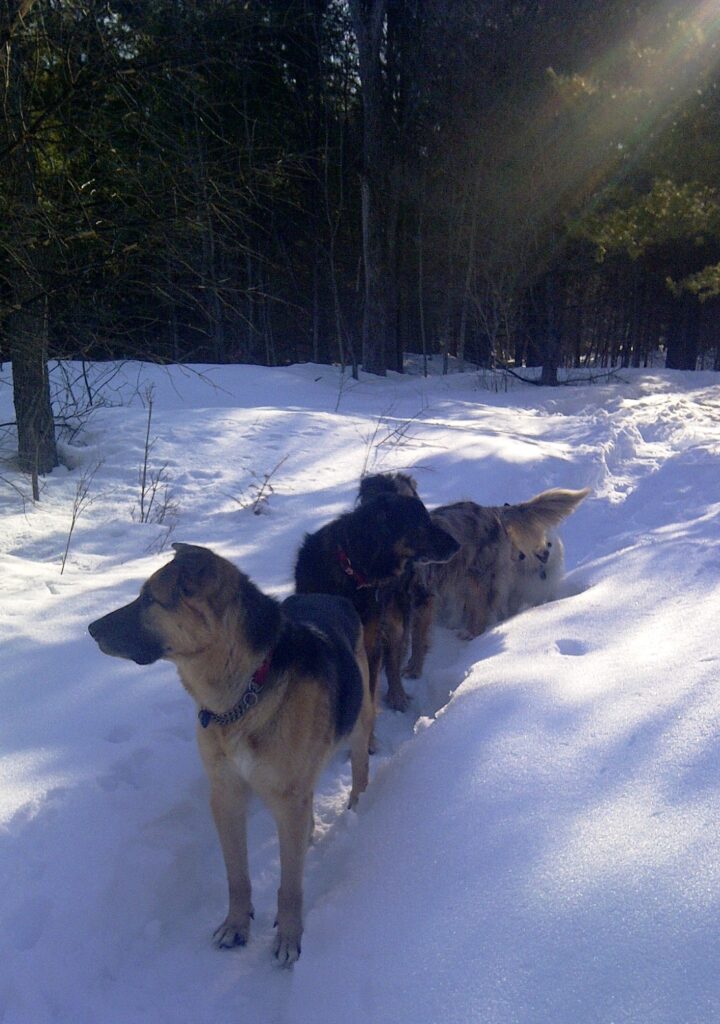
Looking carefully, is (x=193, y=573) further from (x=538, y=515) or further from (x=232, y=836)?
(x=538, y=515)

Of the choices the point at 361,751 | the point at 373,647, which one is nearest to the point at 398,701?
the point at 373,647

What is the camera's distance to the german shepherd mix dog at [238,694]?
10.1ft

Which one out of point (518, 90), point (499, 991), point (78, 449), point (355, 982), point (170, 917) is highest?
point (518, 90)

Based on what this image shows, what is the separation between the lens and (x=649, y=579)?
557cm

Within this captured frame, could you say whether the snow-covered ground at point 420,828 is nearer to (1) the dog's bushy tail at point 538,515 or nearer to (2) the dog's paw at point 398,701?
(2) the dog's paw at point 398,701

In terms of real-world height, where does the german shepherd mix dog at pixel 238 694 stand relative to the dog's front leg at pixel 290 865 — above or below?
above

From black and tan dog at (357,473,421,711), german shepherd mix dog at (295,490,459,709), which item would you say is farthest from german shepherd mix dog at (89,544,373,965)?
black and tan dog at (357,473,421,711)

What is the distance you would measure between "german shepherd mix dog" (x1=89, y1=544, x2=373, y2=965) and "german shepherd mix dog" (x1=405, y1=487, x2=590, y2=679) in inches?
108

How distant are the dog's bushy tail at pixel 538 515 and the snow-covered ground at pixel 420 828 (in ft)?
2.00

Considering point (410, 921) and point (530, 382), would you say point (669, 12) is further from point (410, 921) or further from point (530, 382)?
point (410, 921)

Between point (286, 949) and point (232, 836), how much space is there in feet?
1.54

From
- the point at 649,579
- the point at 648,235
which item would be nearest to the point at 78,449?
the point at 649,579

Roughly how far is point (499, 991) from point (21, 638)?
11.5 feet

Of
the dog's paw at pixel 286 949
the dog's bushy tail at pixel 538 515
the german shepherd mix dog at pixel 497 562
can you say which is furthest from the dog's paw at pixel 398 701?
the dog's paw at pixel 286 949
